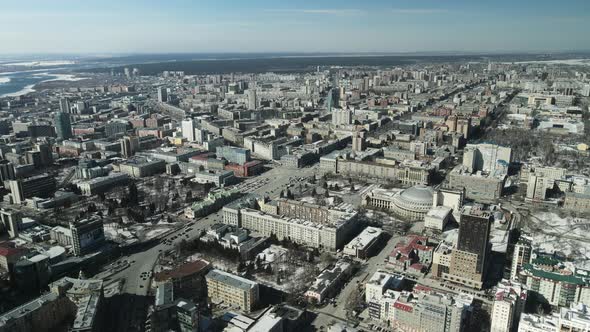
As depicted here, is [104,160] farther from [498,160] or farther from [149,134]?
[498,160]

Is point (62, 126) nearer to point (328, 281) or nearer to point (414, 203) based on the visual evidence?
point (414, 203)

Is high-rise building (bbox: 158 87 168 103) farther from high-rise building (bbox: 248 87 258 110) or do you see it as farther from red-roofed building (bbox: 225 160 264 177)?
red-roofed building (bbox: 225 160 264 177)

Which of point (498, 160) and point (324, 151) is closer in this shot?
point (498, 160)

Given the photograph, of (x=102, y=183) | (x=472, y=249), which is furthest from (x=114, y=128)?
(x=472, y=249)

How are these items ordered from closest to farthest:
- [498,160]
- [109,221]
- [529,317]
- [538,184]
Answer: [529,317]
[109,221]
[538,184]
[498,160]

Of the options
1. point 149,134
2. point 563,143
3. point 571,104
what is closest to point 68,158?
point 149,134

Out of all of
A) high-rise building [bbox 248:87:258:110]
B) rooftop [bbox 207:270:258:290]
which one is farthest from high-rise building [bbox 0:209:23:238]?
high-rise building [bbox 248:87:258:110]

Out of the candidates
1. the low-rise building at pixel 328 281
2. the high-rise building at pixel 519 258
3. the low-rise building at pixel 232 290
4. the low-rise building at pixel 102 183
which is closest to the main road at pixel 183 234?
the low-rise building at pixel 232 290
